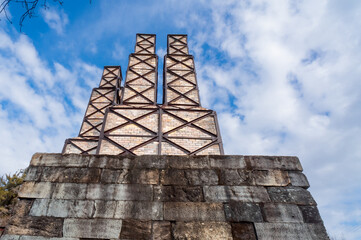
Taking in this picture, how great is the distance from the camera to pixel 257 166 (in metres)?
3.79

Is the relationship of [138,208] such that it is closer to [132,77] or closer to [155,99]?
[155,99]

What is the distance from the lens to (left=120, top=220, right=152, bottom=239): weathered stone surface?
9.97 feet

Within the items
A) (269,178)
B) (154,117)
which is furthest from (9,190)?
(269,178)

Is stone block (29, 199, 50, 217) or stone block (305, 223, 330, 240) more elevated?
stone block (29, 199, 50, 217)

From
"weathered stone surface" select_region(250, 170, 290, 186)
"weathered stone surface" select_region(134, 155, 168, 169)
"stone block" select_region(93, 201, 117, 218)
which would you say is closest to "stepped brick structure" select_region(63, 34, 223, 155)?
"weathered stone surface" select_region(134, 155, 168, 169)

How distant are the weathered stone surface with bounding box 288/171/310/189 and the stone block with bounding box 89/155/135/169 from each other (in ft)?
8.82

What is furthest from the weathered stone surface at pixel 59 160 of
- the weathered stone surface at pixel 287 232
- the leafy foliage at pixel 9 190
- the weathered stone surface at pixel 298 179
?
the leafy foliage at pixel 9 190

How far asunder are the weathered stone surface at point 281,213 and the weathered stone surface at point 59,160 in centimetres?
298

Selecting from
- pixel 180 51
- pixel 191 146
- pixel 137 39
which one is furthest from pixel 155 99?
pixel 137 39

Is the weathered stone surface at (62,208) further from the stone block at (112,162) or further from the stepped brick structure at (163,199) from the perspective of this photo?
the stone block at (112,162)

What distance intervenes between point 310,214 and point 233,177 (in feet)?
4.02

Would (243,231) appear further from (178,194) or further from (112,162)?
(112,162)

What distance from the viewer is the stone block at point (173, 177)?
3549 mm

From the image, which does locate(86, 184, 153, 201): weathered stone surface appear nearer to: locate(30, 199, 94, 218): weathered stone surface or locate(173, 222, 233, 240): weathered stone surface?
locate(30, 199, 94, 218): weathered stone surface
